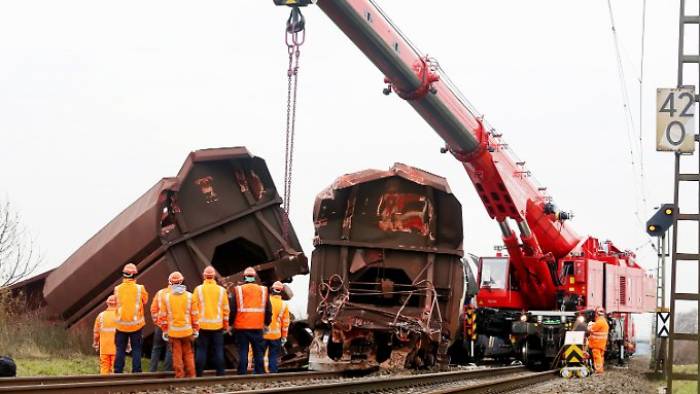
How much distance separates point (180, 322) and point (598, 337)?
34.9 feet

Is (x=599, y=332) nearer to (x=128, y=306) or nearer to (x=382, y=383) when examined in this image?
(x=382, y=383)

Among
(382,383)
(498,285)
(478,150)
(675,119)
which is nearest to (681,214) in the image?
(675,119)

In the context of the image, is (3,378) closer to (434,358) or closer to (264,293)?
(264,293)

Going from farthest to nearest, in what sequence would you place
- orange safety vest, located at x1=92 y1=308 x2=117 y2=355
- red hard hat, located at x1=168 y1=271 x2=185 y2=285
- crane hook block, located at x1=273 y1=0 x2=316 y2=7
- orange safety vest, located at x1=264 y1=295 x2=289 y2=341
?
orange safety vest, located at x1=264 y1=295 x2=289 y2=341 → orange safety vest, located at x1=92 y1=308 x2=117 y2=355 → crane hook block, located at x1=273 y1=0 x2=316 y2=7 → red hard hat, located at x1=168 y1=271 x2=185 y2=285

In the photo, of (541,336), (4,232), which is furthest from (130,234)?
(4,232)

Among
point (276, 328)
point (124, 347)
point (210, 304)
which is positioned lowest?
point (124, 347)

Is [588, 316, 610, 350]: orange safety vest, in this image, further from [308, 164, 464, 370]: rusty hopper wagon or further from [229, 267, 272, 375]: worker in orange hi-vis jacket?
[229, 267, 272, 375]: worker in orange hi-vis jacket

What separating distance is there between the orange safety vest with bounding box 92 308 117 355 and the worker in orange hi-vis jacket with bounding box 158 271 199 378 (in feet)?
4.22

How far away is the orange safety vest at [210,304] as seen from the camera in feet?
41.8

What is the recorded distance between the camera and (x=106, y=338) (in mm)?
13523

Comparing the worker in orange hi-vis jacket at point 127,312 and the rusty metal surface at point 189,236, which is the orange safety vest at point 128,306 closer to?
the worker in orange hi-vis jacket at point 127,312

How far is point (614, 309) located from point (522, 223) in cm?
423

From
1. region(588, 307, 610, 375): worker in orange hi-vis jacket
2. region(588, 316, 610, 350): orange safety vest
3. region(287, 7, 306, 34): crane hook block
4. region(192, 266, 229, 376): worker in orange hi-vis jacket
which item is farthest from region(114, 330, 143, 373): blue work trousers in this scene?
region(588, 316, 610, 350): orange safety vest

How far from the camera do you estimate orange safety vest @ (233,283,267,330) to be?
13.5 metres
